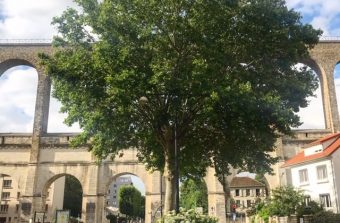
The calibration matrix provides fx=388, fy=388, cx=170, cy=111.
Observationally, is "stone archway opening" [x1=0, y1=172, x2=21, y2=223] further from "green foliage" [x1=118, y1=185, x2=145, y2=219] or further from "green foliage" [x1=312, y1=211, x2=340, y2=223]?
"green foliage" [x1=312, y1=211, x2=340, y2=223]

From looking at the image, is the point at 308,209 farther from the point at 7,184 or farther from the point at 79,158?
the point at 7,184

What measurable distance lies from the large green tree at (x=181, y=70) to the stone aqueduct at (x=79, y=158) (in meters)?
17.8

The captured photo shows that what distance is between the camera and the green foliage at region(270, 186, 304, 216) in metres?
28.4

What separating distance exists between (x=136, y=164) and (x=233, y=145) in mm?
19174

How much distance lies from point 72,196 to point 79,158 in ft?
130

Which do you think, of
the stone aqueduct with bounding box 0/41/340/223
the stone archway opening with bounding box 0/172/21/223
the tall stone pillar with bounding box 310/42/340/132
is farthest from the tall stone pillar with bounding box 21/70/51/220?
the stone archway opening with bounding box 0/172/21/223

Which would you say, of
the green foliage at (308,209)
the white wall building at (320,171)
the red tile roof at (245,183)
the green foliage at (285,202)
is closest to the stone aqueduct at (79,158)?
the white wall building at (320,171)

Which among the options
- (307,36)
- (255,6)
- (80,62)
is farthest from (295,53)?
(80,62)

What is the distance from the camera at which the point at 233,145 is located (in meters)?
20.4

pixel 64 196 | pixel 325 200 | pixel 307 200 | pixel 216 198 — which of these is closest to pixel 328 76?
pixel 325 200

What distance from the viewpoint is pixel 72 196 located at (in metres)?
74.6

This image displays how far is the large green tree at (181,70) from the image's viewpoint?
56.8 feet

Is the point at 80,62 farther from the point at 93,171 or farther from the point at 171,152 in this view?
the point at 93,171

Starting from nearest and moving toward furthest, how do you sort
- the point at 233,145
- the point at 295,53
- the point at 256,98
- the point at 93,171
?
the point at 256,98 < the point at 295,53 < the point at 233,145 < the point at 93,171
